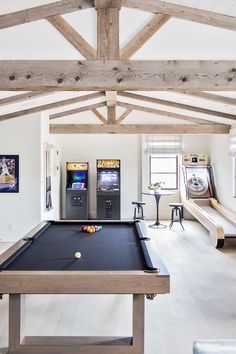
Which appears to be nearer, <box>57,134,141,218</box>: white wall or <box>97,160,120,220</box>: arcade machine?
<box>97,160,120,220</box>: arcade machine

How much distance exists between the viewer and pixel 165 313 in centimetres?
374

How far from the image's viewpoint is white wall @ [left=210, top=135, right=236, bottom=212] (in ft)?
27.3

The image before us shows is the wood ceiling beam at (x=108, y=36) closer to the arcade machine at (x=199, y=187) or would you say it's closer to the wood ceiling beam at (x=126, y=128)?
the wood ceiling beam at (x=126, y=128)

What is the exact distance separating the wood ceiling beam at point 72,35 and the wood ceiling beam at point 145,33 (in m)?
0.37

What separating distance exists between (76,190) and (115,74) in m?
6.28

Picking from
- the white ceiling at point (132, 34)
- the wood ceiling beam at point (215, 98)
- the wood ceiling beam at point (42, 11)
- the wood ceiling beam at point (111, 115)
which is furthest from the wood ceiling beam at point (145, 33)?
the wood ceiling beam at point (111, 115)

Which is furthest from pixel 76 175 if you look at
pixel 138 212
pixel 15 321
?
pixel 15 321

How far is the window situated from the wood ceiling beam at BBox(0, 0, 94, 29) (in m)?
7.03

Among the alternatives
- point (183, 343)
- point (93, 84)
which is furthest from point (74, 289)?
point (93, 84)

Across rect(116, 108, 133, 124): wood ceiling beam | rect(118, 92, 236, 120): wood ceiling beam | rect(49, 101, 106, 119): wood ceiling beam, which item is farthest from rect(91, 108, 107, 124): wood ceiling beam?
rect(118, 92, 236, 120): wood ceiling beam

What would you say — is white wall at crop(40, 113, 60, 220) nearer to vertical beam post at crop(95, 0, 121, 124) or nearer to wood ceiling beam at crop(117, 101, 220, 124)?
wood ceiling beam at crop(117, 101, 220, 124)

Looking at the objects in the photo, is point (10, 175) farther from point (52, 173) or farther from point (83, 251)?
point (83, 251)

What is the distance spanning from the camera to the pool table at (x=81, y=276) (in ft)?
8.14

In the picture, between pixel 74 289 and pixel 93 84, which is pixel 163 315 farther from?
pixel 93 84
